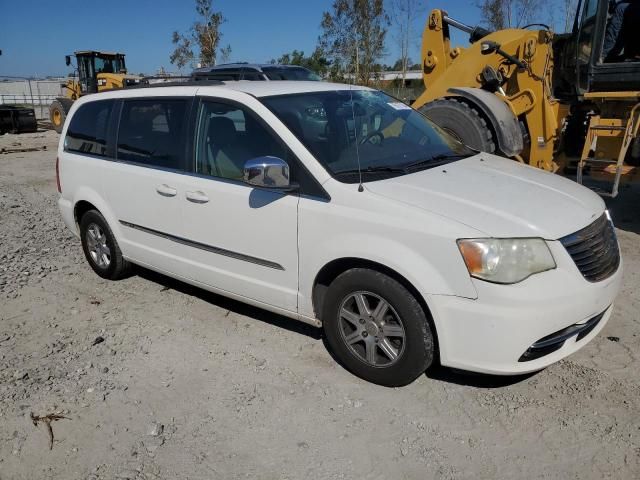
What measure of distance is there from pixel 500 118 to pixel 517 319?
420 centimetres

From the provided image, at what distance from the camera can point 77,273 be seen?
17.8 ft

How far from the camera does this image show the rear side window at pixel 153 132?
4.06 meters

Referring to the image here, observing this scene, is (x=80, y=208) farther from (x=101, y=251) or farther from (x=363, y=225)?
(x=363, y=225)

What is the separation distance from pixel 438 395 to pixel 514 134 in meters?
4.21

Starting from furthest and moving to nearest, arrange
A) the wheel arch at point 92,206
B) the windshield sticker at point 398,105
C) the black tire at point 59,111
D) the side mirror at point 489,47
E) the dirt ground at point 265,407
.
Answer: the black tire at point 59,111 < the side mirror at point 489,47 < the wheel arch at point 92,206 < the windshield sticker at point 398,105 < the dirt ground at point 265,407

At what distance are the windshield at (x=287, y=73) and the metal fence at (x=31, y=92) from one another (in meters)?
29.3

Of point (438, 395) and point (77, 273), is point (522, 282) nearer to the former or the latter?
point (438, 395)

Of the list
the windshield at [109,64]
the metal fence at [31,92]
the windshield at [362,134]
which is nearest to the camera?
the windshield at [362,134]

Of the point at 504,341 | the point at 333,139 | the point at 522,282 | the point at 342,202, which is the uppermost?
the point at 333,139

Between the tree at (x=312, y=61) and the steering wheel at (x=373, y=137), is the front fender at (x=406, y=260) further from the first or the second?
the tree at (x=312, y=61)

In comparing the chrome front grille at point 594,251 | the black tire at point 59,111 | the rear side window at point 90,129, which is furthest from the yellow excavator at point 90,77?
the chrome front grille at point 594,251

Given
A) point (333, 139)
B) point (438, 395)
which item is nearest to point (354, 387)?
point (438, 395)

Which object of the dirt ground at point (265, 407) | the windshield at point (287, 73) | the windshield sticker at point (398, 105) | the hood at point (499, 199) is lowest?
the dirt ground at point (265, 407)

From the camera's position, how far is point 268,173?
10.7 feet
